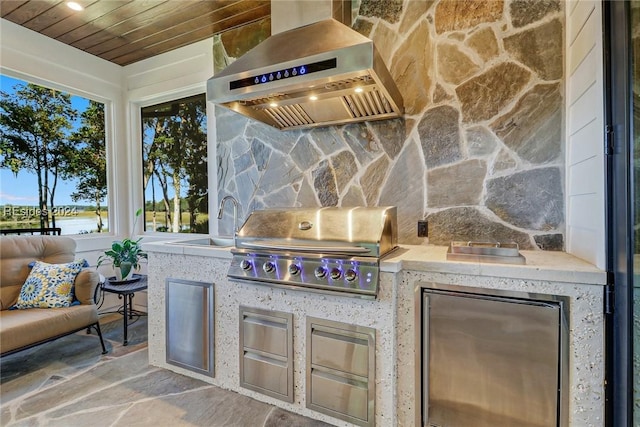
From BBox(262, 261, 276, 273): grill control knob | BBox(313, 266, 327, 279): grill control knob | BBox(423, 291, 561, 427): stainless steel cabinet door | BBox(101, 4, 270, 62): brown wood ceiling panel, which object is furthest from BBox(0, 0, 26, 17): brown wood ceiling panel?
BBox(423, 291, 561, 427): stainless steel cabinet door

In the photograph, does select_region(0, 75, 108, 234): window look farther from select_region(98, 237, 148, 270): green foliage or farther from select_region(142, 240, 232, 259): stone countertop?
select_region(142, 240, 232, 259): stone countertop

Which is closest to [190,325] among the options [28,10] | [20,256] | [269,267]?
[269,267]

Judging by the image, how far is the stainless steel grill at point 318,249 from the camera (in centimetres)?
156

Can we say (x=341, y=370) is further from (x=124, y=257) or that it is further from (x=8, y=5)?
(x=8, y=5)

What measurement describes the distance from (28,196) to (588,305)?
4.45 meters

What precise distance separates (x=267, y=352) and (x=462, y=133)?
1951mm

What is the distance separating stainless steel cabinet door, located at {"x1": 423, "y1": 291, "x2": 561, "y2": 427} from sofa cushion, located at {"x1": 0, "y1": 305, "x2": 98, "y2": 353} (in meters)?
2.67

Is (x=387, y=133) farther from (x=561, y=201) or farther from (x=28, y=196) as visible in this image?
(x=28, y=196)

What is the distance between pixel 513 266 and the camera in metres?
1.34

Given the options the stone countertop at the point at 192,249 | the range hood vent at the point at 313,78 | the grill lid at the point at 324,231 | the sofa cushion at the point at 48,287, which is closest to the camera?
the range hood vent at the point at 313,78

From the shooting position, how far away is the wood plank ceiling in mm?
2516

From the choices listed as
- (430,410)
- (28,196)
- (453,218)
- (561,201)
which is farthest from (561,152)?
(28,196)

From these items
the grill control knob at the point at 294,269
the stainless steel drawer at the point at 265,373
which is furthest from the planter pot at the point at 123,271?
the grill control knob at the point at 294,269

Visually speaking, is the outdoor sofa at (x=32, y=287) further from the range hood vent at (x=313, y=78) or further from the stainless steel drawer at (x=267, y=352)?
the range hood vent at (x=313, y=78)
